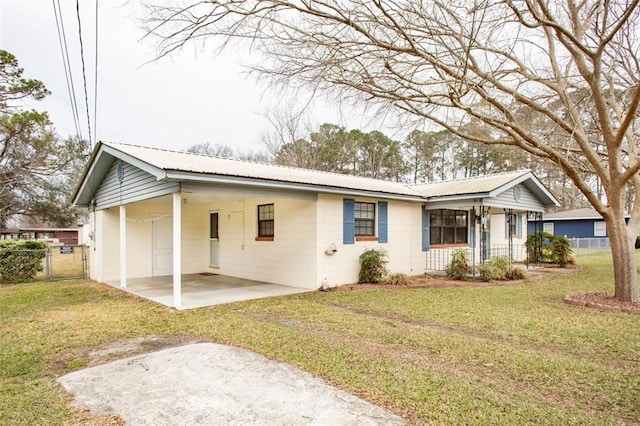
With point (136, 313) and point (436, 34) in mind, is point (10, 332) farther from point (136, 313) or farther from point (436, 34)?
point (436, 34)

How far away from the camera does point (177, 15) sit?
5797 mm

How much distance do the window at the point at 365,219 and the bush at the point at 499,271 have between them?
135 inches

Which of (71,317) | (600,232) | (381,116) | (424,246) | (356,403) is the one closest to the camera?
(356,403)

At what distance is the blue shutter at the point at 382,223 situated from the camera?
11093 mm

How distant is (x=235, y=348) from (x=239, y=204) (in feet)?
24.0

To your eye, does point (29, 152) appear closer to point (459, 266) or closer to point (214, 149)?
point (214, 149)

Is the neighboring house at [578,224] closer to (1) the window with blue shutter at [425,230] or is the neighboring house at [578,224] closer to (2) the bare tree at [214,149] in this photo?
(1) the window with blue shutter at [425,230]

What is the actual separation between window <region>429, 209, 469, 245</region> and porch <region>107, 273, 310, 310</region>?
5.69m

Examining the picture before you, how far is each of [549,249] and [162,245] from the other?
1472 centimetres

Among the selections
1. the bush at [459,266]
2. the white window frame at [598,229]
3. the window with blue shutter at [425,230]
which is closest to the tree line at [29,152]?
the window with blue shutter at [425,230]

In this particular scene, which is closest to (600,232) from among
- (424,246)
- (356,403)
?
(424,246)

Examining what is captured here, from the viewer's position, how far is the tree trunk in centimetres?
748

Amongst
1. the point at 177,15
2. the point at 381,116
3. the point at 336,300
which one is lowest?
the point at 336,300

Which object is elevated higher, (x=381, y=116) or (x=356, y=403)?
(x=381, y=116)
